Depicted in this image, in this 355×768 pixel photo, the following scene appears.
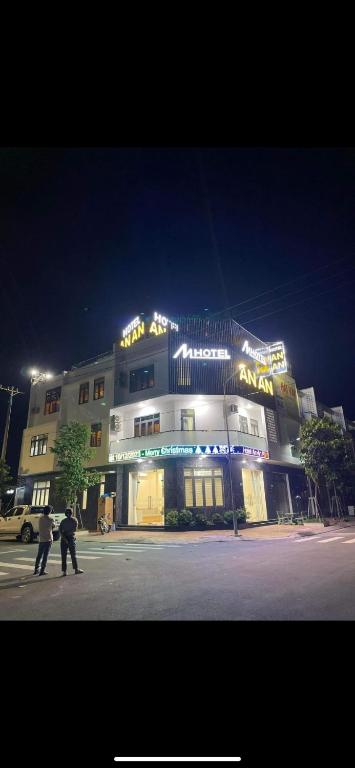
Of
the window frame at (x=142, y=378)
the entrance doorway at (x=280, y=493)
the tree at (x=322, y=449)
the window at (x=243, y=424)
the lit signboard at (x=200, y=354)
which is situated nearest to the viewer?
the lit signboard at (x=200, y=354)

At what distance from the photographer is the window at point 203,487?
27.0 metres

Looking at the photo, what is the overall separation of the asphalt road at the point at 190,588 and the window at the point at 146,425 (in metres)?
16.5

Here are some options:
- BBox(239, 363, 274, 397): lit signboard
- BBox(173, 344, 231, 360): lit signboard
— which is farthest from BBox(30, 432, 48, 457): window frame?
BBox(239, 363, 274, 397): lit signboard

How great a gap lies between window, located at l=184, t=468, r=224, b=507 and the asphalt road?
44.9 feet

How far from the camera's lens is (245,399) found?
30391 mm

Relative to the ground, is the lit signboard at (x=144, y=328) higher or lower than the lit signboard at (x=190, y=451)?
higher

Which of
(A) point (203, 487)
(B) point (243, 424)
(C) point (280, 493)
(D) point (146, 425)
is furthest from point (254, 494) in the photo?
(D) point (146, 425)
